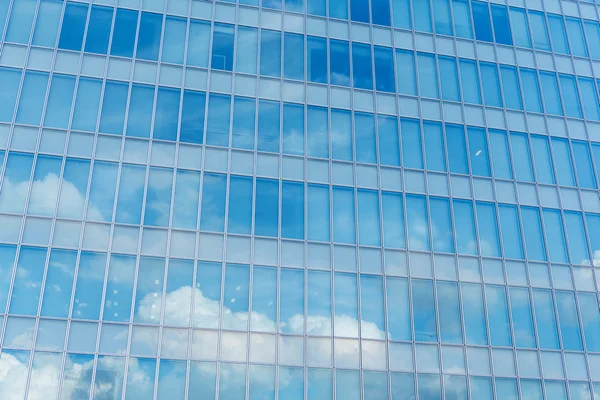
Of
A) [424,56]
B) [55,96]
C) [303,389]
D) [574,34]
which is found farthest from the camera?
[574,34]

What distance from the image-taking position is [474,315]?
26.9 m

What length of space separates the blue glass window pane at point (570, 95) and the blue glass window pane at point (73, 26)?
2307 cm

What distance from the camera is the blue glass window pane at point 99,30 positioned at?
28266 millimetres

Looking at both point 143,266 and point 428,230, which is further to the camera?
point 428,230

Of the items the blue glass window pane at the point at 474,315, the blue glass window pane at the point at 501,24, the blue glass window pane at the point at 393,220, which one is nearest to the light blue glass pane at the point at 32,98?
the blue glass window pane at the point at 393,220

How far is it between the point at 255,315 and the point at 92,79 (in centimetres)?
1213

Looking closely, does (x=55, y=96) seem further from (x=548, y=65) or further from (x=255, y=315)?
(x=548, y=65)

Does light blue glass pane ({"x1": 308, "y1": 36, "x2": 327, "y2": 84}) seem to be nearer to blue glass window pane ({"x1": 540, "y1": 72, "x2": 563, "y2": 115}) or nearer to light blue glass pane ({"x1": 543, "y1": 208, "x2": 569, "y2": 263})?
blue glass window pane ({"x1": 540, "y1": 72, "x2": 563, "y2": 115})

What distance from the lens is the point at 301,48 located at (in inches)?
1207

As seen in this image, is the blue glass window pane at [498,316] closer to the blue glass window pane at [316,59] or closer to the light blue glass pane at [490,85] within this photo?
the light blue glass pane at [490,85]

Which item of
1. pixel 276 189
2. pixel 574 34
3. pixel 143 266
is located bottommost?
pixel 143 266

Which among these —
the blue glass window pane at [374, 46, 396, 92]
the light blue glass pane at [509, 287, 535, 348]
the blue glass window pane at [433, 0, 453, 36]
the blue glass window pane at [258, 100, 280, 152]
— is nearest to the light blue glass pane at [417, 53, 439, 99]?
the blue glass window pane at [374, 46, 396, 92]

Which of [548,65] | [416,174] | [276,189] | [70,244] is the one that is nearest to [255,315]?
[276,189]

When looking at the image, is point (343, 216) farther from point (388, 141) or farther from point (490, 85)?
point (490, 85)
